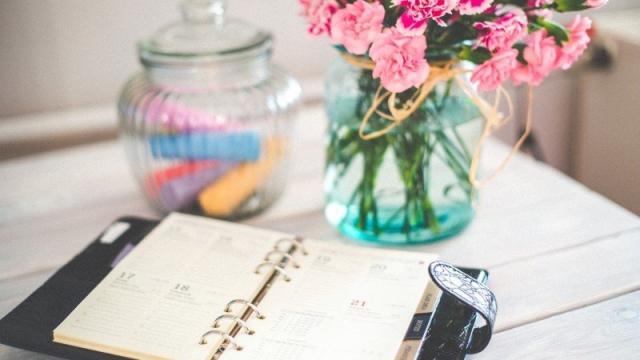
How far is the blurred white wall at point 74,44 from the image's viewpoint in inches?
43.6

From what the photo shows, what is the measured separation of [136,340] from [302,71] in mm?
809

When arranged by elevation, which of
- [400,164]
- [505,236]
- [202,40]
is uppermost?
[202,40]

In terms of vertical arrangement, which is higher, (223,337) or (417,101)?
(417,101)

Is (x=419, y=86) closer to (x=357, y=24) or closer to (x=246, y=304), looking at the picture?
(x=357, y=24)

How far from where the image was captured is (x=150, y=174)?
0.87 m

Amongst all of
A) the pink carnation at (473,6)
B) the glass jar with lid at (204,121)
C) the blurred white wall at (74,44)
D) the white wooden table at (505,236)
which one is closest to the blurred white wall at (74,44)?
the blurred white wall at (74,44)

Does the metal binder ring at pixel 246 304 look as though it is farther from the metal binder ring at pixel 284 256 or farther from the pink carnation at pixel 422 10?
the pink carnation at pixel 422 10

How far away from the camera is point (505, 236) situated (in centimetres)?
81

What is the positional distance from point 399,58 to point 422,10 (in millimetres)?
50

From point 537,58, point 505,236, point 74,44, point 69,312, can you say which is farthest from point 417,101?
point 74,44

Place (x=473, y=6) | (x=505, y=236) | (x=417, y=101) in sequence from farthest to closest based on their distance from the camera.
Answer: (x=505, y=236)
(x=417, y=101)
(x=473, y=6)

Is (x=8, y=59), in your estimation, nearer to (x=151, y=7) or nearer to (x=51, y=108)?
(x=51, y=108)

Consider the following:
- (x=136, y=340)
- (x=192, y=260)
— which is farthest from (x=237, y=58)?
(x=136, y=340)

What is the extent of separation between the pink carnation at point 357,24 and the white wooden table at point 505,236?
27 centimetres
